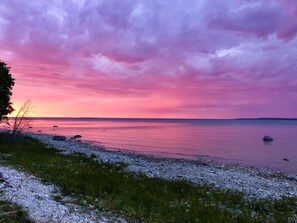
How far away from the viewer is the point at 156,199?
1655 centimetres

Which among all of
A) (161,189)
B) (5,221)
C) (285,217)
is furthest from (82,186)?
(285,217)

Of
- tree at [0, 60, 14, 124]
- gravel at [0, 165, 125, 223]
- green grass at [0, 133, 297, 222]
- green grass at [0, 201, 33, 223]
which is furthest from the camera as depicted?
tree at [0, 60, 14, 124]

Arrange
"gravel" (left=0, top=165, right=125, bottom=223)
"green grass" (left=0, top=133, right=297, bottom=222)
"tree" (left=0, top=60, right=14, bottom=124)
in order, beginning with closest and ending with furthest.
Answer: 1. "gravel" (left=0, top=165, right=125, bottom=223)
2. "green grass" (left=0, top=133, right=297, bottom=222)
3. "tree" (left=0, top=60, right=14, bottom=124)

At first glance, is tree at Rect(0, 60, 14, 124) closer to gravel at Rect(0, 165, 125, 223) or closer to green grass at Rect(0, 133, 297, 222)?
green grass at Rect(0, 133, 297, 222)

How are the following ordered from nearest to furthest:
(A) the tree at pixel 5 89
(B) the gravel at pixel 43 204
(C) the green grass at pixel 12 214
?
(C) the green grass at pixel 12 214 → (B) the gravel at pixel 43 204 → (A) the tree at pixel 5 89

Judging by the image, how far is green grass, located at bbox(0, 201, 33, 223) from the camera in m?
10.5

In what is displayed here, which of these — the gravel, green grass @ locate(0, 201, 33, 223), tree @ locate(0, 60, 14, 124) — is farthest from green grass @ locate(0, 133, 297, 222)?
tree @ locate(0, 60, 14, 124)

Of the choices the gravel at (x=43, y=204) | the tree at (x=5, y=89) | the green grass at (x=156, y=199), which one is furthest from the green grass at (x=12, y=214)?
the tree at (x=5, y=89)

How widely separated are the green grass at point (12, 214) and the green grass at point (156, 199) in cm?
327

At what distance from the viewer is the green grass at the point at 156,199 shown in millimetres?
14378

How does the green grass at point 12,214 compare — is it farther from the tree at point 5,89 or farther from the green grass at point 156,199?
the tree at point 5,89

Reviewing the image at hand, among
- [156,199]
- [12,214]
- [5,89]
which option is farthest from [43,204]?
[5,89]

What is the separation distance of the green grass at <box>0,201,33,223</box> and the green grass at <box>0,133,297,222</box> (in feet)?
10.7

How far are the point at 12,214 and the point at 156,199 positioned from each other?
7.38 m
